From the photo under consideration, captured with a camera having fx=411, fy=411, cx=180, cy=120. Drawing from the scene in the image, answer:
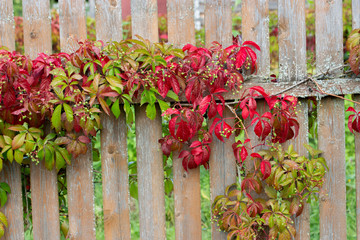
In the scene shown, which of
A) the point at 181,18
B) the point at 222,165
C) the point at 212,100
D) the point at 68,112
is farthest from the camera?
the point at 222,165

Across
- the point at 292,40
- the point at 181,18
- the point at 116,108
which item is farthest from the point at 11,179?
the point at 292,40

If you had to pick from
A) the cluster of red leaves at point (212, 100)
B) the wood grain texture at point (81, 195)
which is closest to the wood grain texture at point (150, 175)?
the cluster of red leaves at point (212, 100)

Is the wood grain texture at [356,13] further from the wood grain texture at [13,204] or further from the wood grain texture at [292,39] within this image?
the wood grain texture at [13,204]

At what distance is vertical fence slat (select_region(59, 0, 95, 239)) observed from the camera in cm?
219

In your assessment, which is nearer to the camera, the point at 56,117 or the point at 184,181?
the point at 56,117

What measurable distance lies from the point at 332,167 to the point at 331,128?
227 mm

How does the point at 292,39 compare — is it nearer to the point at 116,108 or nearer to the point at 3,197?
the point at 116,108

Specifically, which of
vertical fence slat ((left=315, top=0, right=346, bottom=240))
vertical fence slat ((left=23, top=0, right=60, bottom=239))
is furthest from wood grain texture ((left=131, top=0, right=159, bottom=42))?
vertical fence slat ((left=315, top=0, right=346, bottom=240))

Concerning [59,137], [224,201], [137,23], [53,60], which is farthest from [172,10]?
[224,201]

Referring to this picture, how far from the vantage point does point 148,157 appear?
2291 mm

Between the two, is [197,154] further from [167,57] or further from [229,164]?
[167,57]

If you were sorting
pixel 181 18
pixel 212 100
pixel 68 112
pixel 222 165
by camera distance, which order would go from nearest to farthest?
1. pixel 68 112
2. pixel 212 100
3. pixel 181 18
4. pixel 222 165

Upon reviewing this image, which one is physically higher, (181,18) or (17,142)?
(181,18)

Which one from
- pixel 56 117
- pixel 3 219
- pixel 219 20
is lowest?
pixel 3 219
